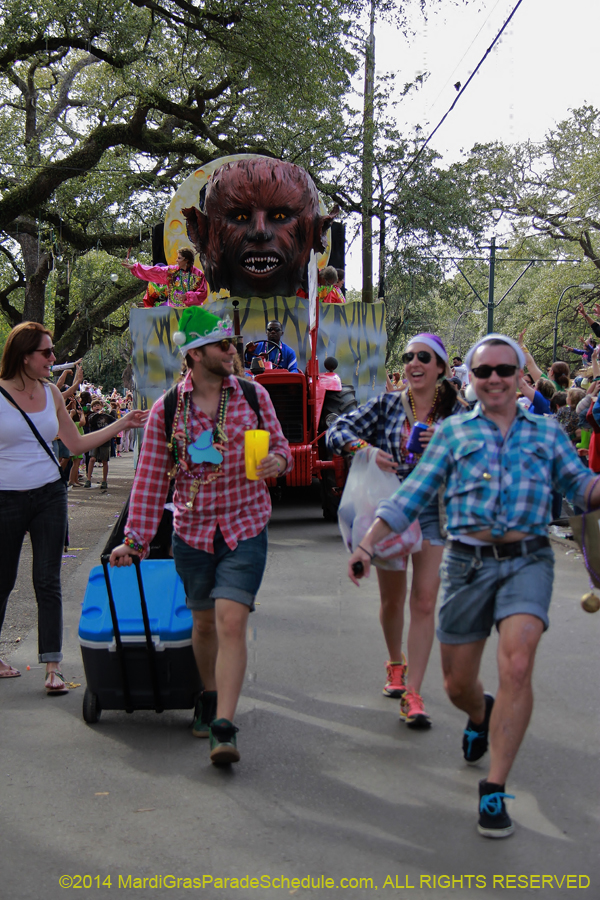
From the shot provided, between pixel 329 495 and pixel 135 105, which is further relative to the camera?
pixel 135 105

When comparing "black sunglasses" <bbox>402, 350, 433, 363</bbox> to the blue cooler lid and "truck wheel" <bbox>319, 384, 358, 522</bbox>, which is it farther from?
"truck wheel" <bbox>319, 384, 358, 522</bbox>

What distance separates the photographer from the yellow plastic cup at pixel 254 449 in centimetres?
394

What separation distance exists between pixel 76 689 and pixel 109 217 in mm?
21578

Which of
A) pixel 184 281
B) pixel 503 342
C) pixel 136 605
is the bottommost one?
pixel 136 605

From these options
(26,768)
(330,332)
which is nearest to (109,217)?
(330,332)

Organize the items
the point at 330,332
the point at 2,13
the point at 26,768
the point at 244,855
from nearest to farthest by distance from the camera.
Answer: the point at 244,855 → the point at 26,768 → the point at 330,332 → the point at 2,13

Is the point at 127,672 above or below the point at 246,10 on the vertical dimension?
below

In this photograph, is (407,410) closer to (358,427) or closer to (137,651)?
(358,427)

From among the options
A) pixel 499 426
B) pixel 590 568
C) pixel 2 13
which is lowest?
pixel 590 568

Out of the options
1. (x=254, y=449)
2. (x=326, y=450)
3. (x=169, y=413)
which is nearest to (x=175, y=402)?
(x=169, y=413)

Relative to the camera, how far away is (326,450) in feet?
36.8

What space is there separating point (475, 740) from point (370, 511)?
1098 millimetres

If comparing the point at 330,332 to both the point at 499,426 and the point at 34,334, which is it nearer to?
the point at 34,334

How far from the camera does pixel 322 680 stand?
525cm
